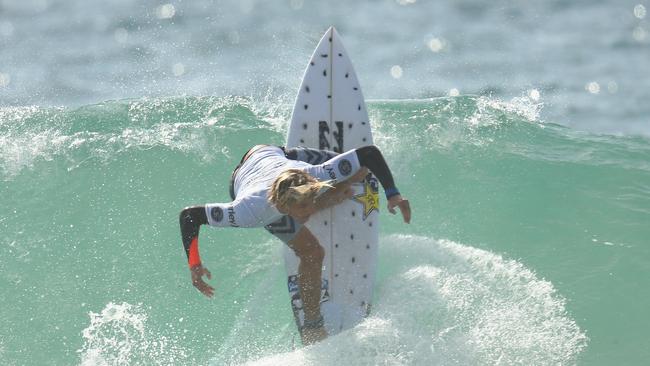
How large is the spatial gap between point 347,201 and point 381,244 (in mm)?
863

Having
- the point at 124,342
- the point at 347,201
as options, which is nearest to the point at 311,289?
the point at 347,201

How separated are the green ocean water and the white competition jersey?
0.98 meters

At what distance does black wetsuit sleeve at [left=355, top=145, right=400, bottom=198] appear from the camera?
581cm

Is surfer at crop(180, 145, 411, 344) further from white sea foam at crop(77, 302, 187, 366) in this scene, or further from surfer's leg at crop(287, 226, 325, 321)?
white sea foam at crop(77, 302, 187, 366)

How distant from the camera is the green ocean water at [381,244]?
6.59m

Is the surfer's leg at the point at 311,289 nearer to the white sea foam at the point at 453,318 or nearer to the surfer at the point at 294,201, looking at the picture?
the surfer at the point at 294,201

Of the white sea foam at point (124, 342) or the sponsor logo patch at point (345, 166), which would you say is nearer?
the sponsor logo patch at point (345, 166)

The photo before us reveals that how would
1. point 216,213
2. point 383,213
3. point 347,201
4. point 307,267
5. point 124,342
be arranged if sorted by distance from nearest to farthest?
1. point 216,213
2. point 307,267
3. point 124,342
4. point 347,201
5. point 383,213

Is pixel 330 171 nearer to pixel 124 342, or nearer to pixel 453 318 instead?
pixel 453 318

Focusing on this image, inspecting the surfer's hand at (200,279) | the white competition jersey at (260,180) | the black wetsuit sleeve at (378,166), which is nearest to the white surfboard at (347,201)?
the white competition jersey at (260,180)

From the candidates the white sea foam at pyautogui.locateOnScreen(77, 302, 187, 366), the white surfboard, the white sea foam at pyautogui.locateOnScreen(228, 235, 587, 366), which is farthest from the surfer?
the white sea foam at pyautogui.locateOnScreen(77, 302, 187, 366)

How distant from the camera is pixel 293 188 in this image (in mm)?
5168

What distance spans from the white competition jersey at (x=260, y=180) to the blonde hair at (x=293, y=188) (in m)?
0.23

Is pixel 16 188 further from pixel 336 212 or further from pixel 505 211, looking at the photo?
pixel 505 211
